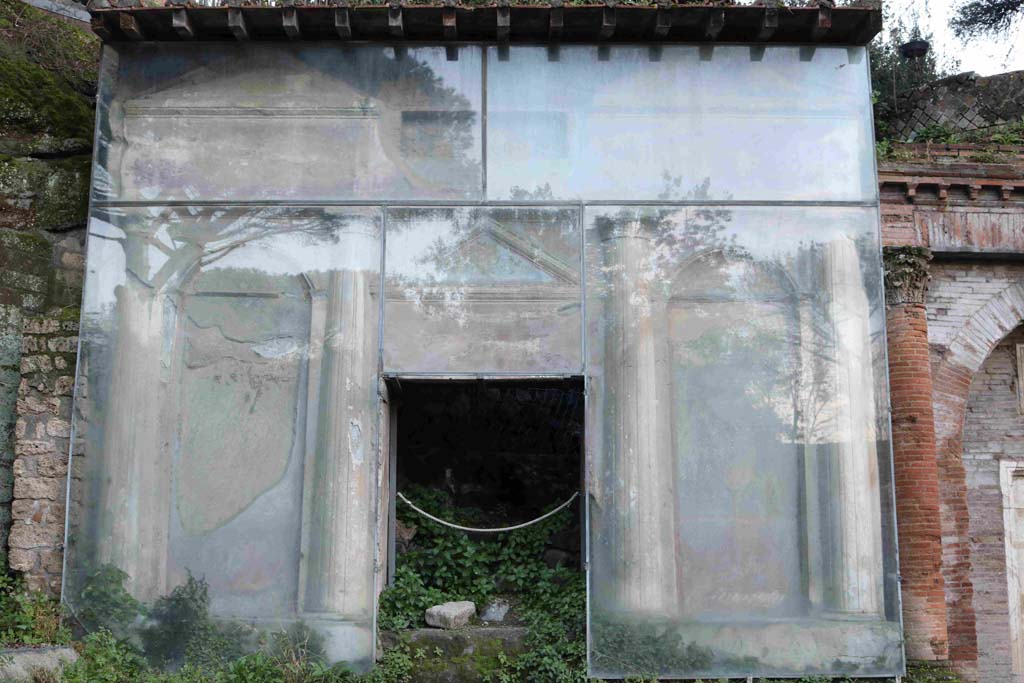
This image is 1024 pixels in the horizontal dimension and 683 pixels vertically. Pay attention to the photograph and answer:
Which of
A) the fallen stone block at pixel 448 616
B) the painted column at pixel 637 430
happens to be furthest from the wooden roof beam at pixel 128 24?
the fallen stone block at pixel 448 616

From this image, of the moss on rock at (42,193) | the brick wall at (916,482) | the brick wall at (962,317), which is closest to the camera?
the brick wall at (916,482)

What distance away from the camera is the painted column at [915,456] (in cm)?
920

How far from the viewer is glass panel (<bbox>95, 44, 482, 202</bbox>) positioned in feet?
29.8

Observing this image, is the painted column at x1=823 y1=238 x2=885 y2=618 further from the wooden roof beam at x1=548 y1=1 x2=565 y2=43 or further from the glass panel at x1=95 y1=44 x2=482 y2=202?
the glass panel at x1=95 y1=44 x2=482 y2=202

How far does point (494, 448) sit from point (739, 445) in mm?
3362

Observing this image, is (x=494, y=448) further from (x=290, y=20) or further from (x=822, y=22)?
(x=822, y=22)

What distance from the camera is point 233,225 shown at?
9031 mm

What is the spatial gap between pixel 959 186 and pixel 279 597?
793 centimetres

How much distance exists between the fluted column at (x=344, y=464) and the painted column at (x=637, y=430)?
81.9 inches

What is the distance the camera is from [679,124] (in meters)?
9.20

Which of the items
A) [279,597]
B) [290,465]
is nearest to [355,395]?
[290,465]

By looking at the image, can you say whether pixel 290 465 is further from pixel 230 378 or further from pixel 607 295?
pixel 607 295

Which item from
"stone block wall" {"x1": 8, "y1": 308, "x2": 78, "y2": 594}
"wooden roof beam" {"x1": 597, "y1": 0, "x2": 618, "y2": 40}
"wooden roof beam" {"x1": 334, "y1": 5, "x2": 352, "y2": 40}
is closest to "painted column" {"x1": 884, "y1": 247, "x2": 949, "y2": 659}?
"wooden roof beam" {"x1": 597, "y1": 0, "x2": 618, "y2": 40}

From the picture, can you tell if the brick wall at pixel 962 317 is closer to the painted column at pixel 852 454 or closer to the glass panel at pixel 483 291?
the painted column at pixel 852 454
